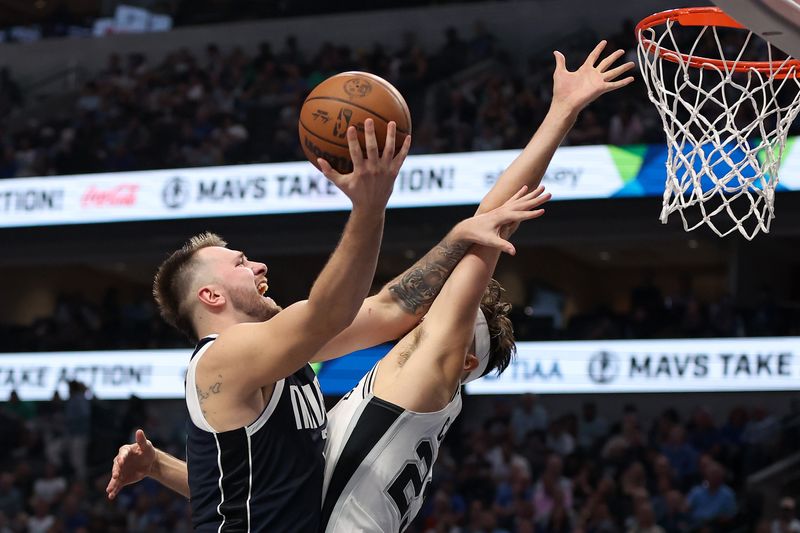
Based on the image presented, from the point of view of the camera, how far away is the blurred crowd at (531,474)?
9125 millimetres

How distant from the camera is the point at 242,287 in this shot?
119 inches

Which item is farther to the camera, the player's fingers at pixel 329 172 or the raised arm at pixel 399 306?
the raised arm at pixel 399 306

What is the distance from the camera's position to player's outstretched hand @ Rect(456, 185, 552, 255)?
289 cm

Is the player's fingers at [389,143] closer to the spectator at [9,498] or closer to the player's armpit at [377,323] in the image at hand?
the player's armpit at [377,323]

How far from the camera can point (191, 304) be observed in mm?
3051

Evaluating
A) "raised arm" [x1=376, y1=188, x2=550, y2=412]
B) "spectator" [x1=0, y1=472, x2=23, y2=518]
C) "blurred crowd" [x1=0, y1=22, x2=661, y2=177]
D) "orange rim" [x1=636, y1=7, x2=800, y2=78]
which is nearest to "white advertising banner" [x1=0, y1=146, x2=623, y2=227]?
"blurred crowd" [x1=0, y1=22, x2=661, y2=177]

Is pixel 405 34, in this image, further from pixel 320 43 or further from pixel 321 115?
pixel 321 115

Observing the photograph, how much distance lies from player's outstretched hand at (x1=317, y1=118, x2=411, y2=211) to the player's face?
628 mm

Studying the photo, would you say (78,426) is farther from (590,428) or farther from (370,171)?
(370,171)

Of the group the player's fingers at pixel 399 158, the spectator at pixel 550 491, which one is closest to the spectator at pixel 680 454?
the spectator at pixel 550 491


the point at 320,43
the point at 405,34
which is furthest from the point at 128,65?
the point at 405,34

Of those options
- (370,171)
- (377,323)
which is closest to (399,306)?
(377,323)

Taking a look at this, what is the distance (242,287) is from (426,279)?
0.52 m

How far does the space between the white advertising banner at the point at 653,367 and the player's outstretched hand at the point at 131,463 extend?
8.14 meters
